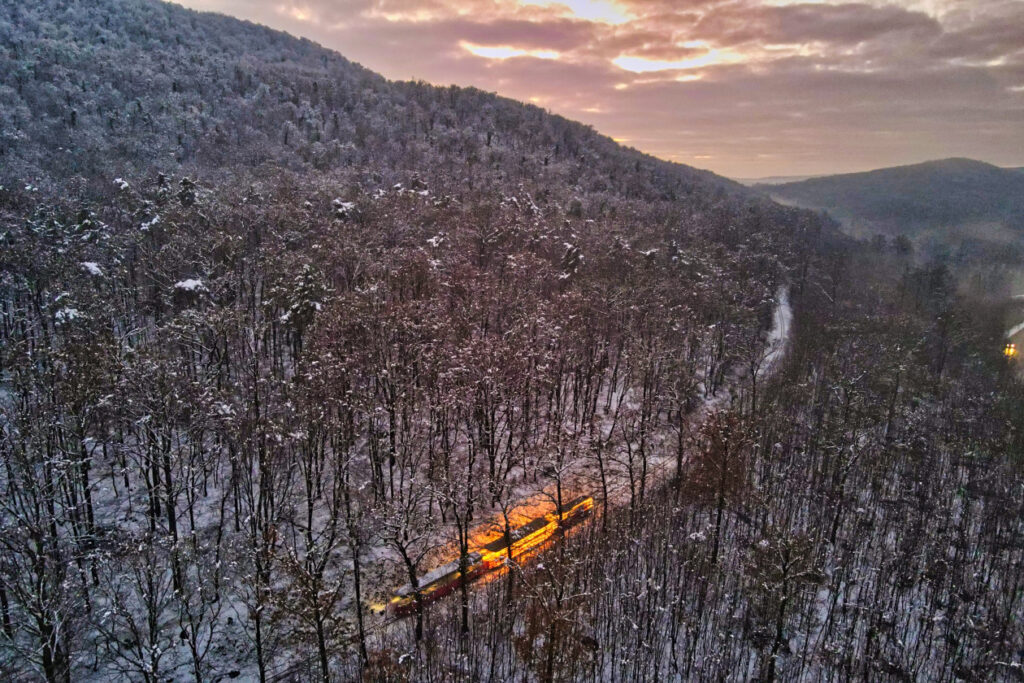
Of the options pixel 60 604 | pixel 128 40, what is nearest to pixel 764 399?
pixel 60 604

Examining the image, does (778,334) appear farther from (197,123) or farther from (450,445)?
(197,123)

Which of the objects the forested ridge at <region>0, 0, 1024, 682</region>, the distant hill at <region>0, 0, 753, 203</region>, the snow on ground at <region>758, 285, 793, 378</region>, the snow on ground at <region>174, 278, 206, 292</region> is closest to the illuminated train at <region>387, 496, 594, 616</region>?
the forested ridge at <region>0, 0, 1024, 682</region>

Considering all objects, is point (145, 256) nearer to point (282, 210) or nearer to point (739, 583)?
point (282, 210)

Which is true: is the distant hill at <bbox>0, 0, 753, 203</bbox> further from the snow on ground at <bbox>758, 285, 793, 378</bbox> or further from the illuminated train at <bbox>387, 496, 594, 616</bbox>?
the illuminated train at <bbox>387, 496, 594, 616</bbox>

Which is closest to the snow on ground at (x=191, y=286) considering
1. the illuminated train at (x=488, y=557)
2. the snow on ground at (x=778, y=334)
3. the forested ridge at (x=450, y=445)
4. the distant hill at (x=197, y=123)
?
the forested ridge at (x=450, y=445)

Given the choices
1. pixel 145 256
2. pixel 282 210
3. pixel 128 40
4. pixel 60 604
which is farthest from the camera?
pixel 128 40

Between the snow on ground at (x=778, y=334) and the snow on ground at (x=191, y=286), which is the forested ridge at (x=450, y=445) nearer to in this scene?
the snow on ground at (x=191, y=286)
